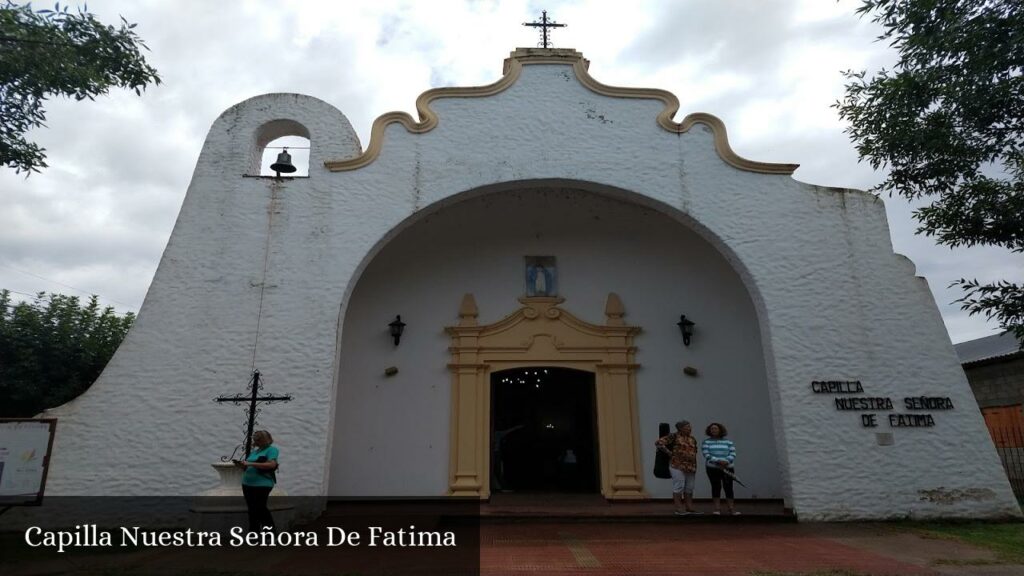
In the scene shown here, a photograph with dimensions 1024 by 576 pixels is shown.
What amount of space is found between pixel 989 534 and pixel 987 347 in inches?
396

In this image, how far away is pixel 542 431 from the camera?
9.71 metres

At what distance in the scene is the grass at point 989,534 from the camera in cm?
518

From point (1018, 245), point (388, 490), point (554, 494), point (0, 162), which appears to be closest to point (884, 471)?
point (1018, 245)

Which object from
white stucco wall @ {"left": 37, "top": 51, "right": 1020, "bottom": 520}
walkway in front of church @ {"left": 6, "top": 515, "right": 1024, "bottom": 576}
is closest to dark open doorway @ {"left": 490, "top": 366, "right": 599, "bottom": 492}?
white stucco wall @ {"left": 37, "top": 51, "right": 1020, "bottom": 520}

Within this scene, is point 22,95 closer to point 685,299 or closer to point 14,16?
point 14,16

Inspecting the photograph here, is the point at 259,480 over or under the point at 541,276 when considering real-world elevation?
under

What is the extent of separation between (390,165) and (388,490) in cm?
446

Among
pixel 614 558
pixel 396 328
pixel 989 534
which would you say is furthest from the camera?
pixel 396 328

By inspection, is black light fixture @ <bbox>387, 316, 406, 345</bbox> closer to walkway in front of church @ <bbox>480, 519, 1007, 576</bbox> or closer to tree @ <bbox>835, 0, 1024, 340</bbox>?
walkway in front of church @ <bbox>480, 519, 1007, 576</bbox>

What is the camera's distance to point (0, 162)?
6855mm

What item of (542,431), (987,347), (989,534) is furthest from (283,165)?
(987,347)

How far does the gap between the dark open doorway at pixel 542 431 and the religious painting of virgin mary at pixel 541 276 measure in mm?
1185

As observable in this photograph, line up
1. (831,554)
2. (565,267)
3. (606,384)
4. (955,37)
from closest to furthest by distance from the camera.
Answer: (831,554), (955,37), (606,384), (565,267)

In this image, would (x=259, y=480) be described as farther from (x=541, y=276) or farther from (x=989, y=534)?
(x=989, y=534)
